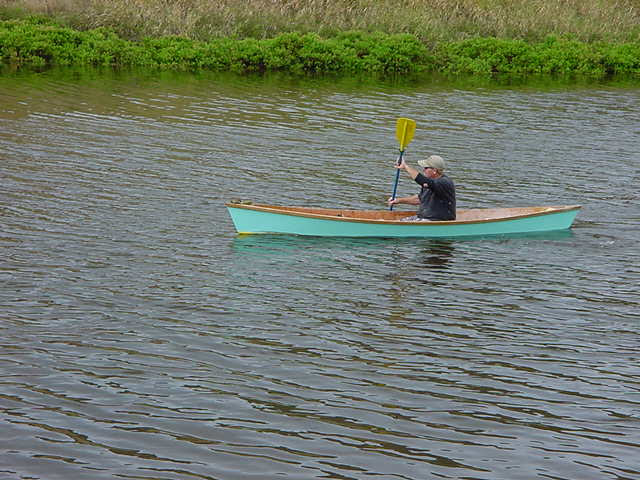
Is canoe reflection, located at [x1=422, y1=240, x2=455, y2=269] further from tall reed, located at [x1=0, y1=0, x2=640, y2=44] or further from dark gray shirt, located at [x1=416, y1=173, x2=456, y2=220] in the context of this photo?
tall reed, located at [x1=0, y1=0, x2=640, y2=44]

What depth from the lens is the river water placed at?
28.8 feet

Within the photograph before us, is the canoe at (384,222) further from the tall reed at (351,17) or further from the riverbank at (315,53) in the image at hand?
the tall reed at (351,17)

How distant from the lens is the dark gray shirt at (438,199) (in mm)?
16625

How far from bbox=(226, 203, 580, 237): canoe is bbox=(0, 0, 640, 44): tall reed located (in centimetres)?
2134

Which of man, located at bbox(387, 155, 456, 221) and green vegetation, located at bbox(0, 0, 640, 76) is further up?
green vegetation, located at bbox(0, 0, 640, 76)

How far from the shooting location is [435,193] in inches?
658

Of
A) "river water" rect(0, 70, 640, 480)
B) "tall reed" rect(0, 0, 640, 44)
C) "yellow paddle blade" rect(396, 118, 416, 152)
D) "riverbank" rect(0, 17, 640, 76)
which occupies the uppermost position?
"tall reed" rect(0, 0, 640, 44)

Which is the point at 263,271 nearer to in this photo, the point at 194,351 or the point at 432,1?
the point at 194,351

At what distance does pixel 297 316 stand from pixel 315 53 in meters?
24.6

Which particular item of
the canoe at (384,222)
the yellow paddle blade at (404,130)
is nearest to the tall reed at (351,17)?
the yellow paddle blade at (404,130)

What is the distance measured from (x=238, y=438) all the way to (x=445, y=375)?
103 inches

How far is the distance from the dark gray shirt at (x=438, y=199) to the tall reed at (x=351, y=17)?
70.4 ft

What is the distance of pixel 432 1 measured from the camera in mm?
40375

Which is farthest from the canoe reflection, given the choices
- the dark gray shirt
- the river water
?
the dark gray shirt
